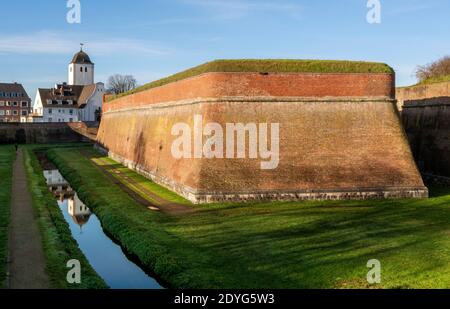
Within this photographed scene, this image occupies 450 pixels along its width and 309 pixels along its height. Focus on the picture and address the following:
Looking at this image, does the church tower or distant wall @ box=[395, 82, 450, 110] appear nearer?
distant wall @ box=[395, 82, 450, 110]

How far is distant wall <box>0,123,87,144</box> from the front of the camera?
55.8 meters

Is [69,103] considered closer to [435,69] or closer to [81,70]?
[81,70]

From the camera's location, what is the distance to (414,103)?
2855 centimetres

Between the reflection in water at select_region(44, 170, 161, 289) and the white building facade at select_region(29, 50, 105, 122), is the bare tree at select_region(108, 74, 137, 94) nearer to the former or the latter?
the white building facade at select_region(29, 50, 105, 122)

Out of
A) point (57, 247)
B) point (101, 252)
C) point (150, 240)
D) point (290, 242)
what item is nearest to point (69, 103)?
point (101, 252)

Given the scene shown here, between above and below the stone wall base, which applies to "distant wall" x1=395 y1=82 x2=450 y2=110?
above

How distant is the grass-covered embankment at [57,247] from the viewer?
1135 centimetres

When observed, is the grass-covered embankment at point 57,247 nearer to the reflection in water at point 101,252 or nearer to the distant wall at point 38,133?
the reflection in water at point 101,252

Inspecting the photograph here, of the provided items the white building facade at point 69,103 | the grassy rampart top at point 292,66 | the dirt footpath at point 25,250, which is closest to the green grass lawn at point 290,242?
the dirt footpath at point 25,250

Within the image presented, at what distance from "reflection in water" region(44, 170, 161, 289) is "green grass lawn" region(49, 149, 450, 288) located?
359 mm

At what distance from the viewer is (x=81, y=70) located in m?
86.9

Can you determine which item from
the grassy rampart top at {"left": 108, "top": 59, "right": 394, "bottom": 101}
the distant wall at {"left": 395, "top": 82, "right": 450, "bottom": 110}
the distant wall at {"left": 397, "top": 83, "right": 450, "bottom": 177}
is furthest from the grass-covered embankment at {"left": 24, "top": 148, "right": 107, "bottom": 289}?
the distant wall at {"left": 395, "top": 82, "right": 450, "bottom": 110}
